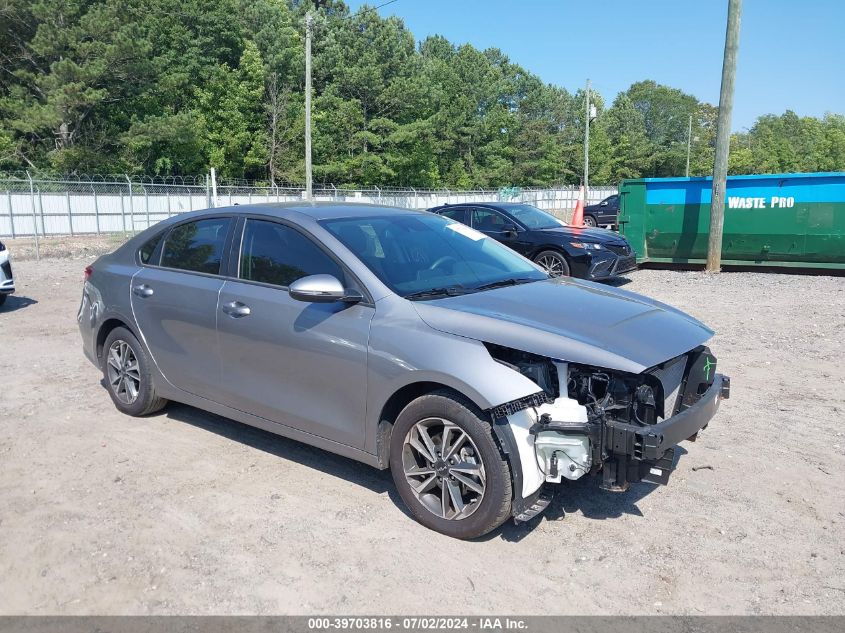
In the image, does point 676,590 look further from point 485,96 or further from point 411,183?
point 485,96

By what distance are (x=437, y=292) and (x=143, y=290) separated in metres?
2.44

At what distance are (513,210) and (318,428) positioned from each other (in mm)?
10026

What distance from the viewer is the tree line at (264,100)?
3484 cm

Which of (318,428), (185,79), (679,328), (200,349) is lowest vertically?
(318,428)

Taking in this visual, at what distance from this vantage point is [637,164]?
9131 centimetres

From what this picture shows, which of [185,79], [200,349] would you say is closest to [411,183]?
[185,79]

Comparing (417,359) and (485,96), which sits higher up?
(485,96)

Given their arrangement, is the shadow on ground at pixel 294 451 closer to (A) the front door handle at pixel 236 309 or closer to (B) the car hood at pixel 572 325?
(A) the front door handle at pixel 236 309

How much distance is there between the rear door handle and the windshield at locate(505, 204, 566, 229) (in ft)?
28.3

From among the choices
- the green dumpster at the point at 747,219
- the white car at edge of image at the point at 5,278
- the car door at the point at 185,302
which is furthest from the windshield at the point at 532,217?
the car door at the point at 185,302

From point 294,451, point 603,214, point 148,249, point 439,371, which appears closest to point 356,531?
point 439,371

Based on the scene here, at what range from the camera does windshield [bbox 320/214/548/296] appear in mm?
4195

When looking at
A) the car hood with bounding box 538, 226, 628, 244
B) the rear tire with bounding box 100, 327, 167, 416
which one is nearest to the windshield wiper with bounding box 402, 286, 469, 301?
the rear tire with bounding box 100, 327, 167, 416

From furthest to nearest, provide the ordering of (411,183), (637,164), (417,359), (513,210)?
(637,164) → (411,183) → (513,210) → (417,359)
